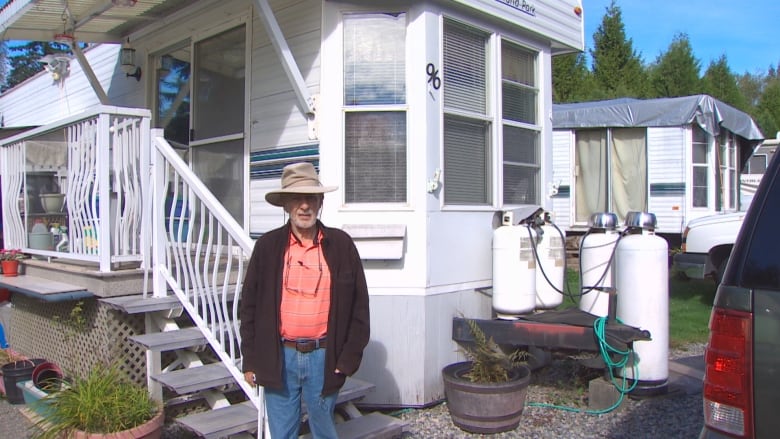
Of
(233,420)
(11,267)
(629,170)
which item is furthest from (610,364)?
(629,170)

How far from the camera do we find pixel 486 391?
427 centimetres

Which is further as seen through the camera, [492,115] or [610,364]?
[492,115]

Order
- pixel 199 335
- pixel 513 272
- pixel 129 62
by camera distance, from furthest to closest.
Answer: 1. pixel 129 62
2. pixel 513 272
3. pixel 199 335

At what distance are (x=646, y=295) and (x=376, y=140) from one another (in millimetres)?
2310

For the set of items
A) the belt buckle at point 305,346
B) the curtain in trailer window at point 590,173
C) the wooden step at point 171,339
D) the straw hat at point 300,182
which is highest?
the curtain in trailer window at point 590,173

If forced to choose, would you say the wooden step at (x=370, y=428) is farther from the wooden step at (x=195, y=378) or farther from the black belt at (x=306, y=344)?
the black belt at (x=306, y=344)

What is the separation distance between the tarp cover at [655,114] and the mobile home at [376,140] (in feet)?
17.7

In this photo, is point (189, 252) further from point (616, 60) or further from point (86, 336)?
point (616, 60)

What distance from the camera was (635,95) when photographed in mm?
19641

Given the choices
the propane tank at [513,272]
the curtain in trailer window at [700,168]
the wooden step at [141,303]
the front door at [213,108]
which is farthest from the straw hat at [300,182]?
the curtain in trailer window at [700,168]

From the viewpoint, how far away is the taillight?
1.99 m

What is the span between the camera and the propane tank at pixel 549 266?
205 inches

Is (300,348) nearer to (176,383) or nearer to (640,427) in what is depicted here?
(176,383)

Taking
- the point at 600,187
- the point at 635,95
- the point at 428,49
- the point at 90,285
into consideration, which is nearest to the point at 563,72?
the point at 635,95
